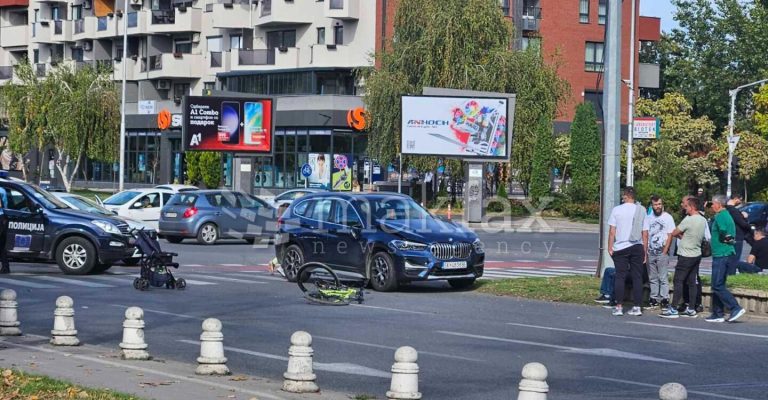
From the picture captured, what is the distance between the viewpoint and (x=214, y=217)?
36.4 m

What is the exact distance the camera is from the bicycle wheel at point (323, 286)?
19734mm

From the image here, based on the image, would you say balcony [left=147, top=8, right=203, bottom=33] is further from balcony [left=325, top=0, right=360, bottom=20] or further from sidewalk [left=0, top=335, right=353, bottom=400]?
sidewalk [left=0, top=335, right=353, bottom=400]

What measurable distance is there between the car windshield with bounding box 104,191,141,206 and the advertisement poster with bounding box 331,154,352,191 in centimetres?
2462

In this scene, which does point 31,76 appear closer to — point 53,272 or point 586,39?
point 586,39

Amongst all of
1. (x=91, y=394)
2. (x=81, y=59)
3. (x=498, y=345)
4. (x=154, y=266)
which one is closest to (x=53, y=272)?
(x=154, y=266)

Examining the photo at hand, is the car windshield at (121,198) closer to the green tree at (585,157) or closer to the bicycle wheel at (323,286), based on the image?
the bicycle wheel at (323,286)

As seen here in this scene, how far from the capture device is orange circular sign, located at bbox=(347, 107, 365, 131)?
6572 centimetres

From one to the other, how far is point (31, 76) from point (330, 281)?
171 feet

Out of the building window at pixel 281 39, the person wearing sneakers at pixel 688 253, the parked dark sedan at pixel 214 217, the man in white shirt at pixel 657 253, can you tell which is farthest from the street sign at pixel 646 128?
the building window at pixel 281 39

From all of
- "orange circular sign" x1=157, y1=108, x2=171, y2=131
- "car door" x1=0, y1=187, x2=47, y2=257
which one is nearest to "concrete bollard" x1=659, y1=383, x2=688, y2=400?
"car door" x1=0, y1=187, x2=47, y2=257

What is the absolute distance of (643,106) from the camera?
73.1 metres

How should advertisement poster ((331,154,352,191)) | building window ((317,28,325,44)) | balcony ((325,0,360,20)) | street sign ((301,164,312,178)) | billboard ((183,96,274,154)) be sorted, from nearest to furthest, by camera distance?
billboard ((183,96,274,154)) < advertisement poster ((331,154,352,191)) < street sign ((301,164,312,178)) < balcony ((325,0,360,20)) < building window ((317,28,325,44))

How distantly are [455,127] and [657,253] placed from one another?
3079 centimetres

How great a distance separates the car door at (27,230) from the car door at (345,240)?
554cm
